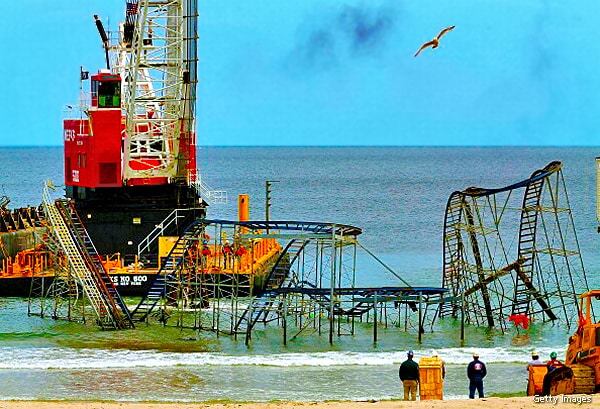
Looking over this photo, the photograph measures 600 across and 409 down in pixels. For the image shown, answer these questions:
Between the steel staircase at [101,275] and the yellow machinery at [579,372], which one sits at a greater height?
the steel staircase at [101,275]

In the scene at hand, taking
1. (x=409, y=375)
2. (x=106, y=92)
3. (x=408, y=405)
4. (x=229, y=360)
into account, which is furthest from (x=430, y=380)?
(x=106, y=92)

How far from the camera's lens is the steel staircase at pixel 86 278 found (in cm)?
4550

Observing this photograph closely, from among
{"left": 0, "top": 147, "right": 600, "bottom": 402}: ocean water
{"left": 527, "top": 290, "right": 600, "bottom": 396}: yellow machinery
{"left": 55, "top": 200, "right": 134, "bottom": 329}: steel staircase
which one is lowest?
{"left": 0, "top": 147, "right": 600, "bottom": 402}: ocean water

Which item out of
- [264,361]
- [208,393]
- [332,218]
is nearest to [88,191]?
[264,361]

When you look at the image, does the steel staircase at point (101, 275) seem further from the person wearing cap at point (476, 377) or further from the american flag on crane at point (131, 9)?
the person wearing cap at point (476, 377)

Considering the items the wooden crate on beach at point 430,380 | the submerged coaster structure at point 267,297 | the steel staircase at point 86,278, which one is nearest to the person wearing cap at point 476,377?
the wooden crate on beach at point 430,380

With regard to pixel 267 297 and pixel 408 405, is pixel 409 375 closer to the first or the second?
pixel 408 405

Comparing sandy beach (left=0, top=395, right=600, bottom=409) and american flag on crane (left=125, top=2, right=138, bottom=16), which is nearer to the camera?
sandy beach (left=0, top=395, right=600, bottom=409)

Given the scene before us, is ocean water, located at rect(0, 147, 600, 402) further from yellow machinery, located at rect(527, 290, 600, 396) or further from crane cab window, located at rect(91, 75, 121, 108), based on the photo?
crane cab window, located at rect(91, 75, 121, 108)

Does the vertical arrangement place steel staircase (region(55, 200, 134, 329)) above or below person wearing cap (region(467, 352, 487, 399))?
above

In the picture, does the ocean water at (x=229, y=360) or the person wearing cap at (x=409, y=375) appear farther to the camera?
the ocean water at (x=229, y=360)

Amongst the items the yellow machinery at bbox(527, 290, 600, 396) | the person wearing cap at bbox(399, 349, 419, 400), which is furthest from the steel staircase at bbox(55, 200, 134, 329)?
the yellow machinery at bbox(527, 290, 600, 396)

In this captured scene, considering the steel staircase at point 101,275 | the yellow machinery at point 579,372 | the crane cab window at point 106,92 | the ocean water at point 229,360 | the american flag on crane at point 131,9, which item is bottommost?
the ocean water at point 229,360

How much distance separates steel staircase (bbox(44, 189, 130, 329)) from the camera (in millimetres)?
45500
